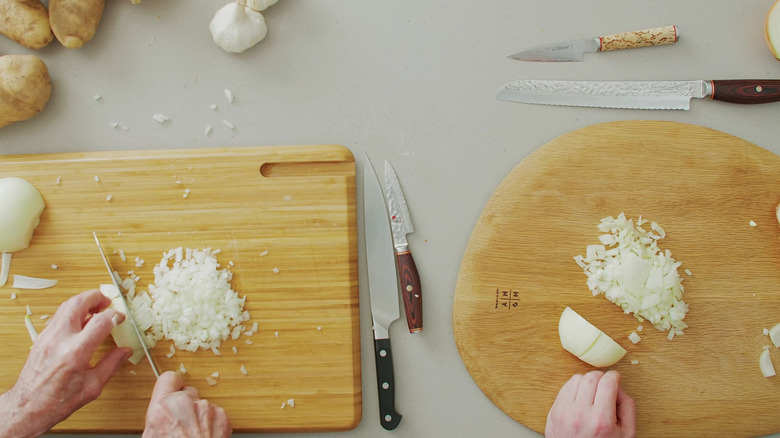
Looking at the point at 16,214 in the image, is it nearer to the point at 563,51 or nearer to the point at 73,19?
the point at 73,19

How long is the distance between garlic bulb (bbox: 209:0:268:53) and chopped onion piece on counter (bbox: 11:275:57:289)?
0.81 metres

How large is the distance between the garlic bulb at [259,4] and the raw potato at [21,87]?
60cm

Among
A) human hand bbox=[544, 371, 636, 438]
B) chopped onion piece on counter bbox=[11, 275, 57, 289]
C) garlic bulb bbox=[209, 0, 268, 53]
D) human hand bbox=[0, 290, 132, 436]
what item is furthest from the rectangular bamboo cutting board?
human hand bbox=[544, 371, 636, 438]

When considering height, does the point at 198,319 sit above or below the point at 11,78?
below

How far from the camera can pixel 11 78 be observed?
1401 mm

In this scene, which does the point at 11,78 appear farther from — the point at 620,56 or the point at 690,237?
the point at 690,237

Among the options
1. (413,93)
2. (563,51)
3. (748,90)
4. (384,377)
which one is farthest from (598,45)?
(384,377)

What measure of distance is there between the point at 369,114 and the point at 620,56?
28.8 inches

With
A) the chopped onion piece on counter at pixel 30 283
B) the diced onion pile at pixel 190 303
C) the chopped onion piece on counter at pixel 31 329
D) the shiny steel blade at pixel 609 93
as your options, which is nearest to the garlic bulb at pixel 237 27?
the diced onion pile at pixel 190 303

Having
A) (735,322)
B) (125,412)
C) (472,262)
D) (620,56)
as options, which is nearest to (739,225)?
(735,322)

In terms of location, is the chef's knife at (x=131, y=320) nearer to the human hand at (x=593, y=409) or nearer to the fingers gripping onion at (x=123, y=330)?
the fingers gripping onion at (x=123, y=330)

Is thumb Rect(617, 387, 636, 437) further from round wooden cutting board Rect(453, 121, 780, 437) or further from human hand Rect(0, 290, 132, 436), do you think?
human hand Rect(0, 290, 132, 436)

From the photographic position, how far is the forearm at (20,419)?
129 cm

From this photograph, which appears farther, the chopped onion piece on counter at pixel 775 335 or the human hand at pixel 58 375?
the chopped onion piece on counter at pixel 775 335
